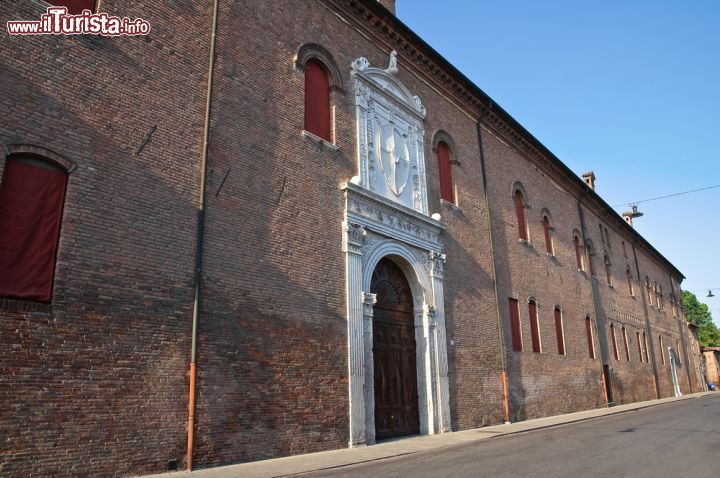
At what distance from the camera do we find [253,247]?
10.1 m

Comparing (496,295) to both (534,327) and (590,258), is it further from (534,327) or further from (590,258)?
(590,258)

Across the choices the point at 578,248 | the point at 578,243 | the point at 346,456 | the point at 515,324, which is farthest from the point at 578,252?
the point at 346,456

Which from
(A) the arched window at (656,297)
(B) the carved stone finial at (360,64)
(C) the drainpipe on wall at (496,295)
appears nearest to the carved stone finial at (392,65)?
(B) the carved stone finial at (360,64)

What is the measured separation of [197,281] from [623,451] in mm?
7701

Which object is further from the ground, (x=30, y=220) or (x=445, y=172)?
(x=445, y=172)

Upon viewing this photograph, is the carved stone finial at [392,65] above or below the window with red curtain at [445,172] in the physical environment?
above

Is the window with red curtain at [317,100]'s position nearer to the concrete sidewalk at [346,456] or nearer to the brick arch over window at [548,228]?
the concrete sidewalk at [346,456]

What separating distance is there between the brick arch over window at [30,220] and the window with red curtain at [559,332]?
18.1 meters

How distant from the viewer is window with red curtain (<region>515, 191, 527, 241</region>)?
20.7 meters

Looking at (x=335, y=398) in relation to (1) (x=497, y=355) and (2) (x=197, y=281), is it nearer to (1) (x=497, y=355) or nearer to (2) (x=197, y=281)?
(2) (x=197, y=281)

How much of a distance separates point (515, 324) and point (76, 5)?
49.3ft

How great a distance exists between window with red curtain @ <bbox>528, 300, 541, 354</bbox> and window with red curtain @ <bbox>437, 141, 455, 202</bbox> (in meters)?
5.69

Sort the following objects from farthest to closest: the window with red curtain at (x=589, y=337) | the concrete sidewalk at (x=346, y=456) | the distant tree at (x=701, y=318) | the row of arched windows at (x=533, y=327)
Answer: the distant tree at (x=701, y=318)
the window with red curtain at (x=589, y=337)
the row of arched windows at (x=533, y=327)
the concrete sidewalk at (x=346, y=456)

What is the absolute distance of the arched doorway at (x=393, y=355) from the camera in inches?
497
